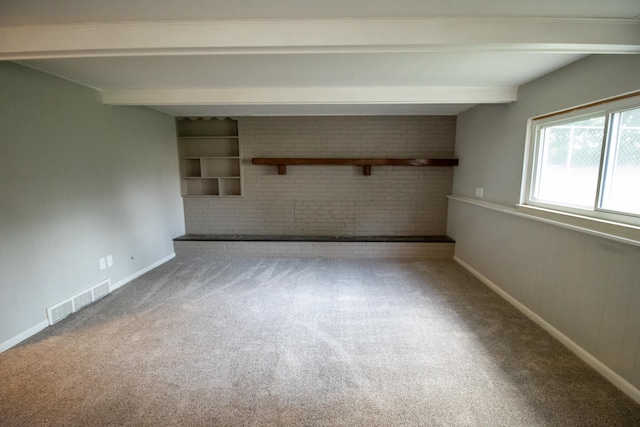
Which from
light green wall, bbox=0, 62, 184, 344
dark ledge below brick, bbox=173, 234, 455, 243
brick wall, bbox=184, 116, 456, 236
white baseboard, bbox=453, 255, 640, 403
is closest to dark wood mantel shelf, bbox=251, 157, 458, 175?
brick wall, bbox=184, 116, 456, 236

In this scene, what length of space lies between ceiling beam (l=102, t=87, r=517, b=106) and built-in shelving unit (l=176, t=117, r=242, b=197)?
4.64 ft

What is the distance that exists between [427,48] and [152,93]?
2.95 m

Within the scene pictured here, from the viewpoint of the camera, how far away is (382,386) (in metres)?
1.74

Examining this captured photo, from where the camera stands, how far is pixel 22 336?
2.22 metres

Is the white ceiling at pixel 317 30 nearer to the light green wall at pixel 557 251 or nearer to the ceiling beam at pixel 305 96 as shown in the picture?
the light green wall at pixel 557 251

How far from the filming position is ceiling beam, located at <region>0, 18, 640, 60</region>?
1.63 metres

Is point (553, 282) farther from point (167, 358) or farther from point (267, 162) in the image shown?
point (267, 162)

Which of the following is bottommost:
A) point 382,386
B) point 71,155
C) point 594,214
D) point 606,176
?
point 382,386

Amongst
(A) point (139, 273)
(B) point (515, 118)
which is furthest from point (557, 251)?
(A) point (139, 273)

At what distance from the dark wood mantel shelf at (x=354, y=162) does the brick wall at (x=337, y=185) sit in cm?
18

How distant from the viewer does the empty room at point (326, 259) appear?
1.61 meters

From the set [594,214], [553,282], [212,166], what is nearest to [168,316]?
[212,166]

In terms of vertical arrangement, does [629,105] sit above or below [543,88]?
below

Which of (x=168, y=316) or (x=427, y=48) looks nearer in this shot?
(x=427, y=48)
